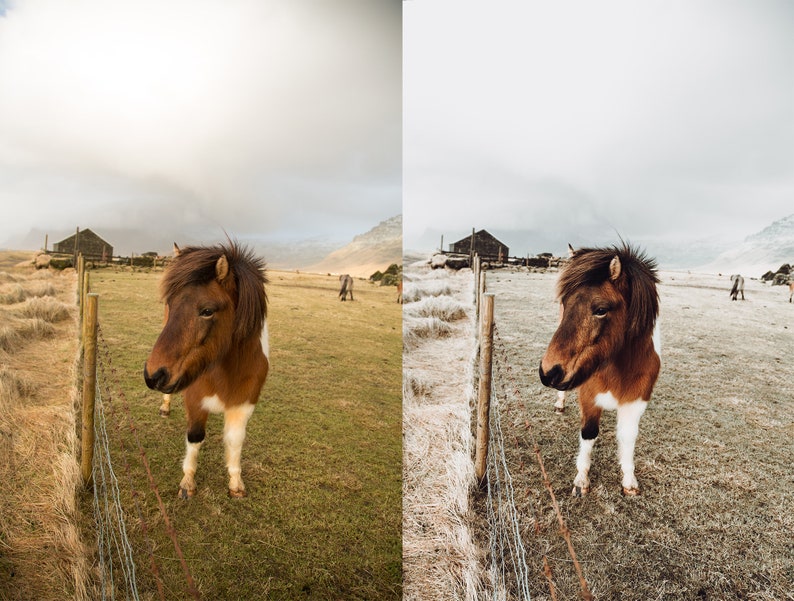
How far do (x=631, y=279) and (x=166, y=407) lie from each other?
1.85 metres

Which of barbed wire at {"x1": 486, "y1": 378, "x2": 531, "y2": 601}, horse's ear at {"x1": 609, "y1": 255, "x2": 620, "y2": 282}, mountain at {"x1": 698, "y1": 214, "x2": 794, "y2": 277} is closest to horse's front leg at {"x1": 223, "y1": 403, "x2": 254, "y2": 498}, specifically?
barbed wire at {"x1": 486, "y1": 378, "x2": 531, "y2": 601}

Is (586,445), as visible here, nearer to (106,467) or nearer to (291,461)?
(291,461)

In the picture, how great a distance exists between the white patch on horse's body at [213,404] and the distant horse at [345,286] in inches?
39.1

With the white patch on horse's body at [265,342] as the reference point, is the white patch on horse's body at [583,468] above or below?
below

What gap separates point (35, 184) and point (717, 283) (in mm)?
2653

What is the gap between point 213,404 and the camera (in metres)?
1.90

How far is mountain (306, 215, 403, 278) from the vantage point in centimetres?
268

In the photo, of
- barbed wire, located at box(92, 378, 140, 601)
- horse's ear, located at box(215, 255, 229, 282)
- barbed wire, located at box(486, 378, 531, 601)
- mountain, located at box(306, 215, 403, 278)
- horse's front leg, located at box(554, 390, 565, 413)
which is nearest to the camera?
barbed wire, located at box(92, 378, 140, 601)

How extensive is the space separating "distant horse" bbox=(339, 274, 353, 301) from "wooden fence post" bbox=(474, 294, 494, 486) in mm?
843

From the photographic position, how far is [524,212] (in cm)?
216

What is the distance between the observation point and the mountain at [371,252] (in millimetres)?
2680

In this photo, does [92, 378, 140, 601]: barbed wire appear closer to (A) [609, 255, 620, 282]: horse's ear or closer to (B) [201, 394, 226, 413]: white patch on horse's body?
(B) [201, 394, 226, 413]: white patch on horse's body

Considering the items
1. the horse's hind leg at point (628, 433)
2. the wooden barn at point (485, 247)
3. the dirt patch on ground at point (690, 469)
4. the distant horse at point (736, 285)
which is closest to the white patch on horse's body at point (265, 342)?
the wooden barn at point (485, 247)

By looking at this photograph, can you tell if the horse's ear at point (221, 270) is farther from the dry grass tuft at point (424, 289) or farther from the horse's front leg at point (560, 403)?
the horse's front leg at point (560, 403)
